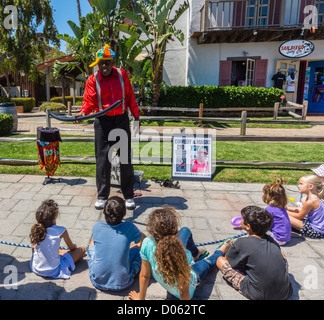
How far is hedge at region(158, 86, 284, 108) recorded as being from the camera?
46.7 ft

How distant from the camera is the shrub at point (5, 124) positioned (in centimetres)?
973

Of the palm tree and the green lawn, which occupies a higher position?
the palm tree

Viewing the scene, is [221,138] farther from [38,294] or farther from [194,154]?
[38,294]

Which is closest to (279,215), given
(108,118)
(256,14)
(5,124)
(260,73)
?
(108,118)

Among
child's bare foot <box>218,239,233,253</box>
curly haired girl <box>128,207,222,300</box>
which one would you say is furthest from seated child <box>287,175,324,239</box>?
curly haired girl <box>128,207,222,300</box>

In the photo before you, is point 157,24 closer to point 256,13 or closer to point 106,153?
point 256,13

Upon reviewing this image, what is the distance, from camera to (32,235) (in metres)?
2.66

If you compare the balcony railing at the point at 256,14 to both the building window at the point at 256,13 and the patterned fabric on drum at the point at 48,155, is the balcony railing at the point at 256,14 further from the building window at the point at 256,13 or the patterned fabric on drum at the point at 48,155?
the patterned fabric on drum at the point at 48,155

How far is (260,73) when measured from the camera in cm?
1530

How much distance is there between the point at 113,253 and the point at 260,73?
1487 cm

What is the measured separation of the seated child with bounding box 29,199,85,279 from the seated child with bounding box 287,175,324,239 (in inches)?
104

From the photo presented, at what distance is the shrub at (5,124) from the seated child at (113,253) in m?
8.63

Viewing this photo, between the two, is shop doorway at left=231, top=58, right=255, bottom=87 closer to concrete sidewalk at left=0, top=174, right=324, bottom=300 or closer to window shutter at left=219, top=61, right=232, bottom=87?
window shutter at left=219, top=61, right=232, bottom=87

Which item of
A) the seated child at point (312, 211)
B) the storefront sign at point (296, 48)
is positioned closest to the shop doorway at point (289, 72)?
the storefront sign at point (296, 48)
